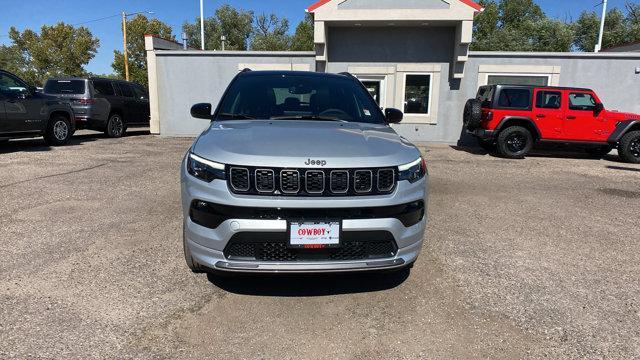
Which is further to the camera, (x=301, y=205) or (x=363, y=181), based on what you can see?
(x=363, y=181)

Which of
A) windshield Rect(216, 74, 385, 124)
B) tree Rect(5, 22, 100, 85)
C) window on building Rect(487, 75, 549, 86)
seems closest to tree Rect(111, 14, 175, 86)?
tree Rect(5, 22, 100, 85)

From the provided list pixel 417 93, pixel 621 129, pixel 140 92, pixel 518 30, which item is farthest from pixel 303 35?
pixel 621 129

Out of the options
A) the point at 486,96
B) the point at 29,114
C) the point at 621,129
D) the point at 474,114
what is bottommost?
the point at 621,129

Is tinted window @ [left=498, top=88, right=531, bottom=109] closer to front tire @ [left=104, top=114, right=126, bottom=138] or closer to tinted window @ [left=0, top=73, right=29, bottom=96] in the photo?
tinted window @ [left=0, top=73, right=29, bottom=96]

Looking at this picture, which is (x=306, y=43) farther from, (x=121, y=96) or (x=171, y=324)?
(x=171, y=324)

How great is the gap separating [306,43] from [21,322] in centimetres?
5227

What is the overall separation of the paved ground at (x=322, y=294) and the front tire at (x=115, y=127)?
8.52 meters

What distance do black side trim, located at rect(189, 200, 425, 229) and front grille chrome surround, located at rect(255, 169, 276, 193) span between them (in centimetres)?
13

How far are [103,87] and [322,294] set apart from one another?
12899mm

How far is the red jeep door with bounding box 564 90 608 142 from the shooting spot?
34.9ft

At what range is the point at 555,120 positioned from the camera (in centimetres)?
1076

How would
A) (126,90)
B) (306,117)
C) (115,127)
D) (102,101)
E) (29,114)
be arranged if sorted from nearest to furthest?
(306,117), (29,114), (102,101), (115,127), (126,90)

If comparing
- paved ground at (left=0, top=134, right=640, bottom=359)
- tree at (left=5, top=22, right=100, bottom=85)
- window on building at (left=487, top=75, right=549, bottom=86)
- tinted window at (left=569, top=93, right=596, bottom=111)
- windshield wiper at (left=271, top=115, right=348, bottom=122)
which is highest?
tree at (left=5, top=22, right=100, bottom=85)

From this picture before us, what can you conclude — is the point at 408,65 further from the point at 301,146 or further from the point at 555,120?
the point at 301,146
